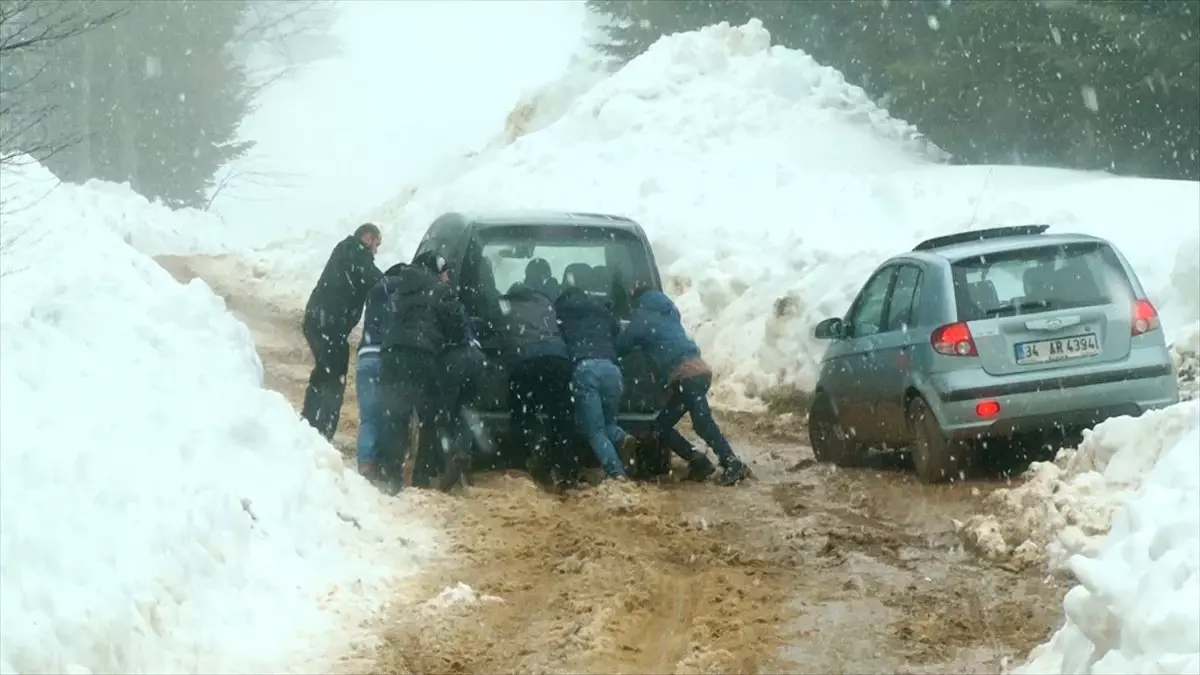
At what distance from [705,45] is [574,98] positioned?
4376 millimetres

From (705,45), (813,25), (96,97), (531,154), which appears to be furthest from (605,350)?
(96,97)

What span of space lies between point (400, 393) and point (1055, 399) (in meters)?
4.11

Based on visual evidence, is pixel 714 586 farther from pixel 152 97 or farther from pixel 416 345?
pixel 152 97

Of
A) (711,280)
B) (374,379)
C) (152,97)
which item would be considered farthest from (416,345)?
(152,97)

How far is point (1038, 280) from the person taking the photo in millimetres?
9133

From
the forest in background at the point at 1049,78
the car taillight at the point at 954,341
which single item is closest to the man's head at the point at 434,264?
the car taillight at the point at 954,341

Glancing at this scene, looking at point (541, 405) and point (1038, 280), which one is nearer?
point (1038, 280)

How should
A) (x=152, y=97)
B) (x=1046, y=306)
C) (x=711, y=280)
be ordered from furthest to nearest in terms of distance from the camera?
(x=152, y=97)
(x=711, y=280)
(x=1046, y=306)

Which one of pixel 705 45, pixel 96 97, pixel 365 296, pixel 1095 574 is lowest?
pixel 96 97

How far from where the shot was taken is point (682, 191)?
21.2 metres

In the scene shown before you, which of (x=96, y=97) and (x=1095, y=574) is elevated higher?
(x=1095, y=574)

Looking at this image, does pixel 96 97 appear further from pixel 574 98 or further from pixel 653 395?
pixel 653 395

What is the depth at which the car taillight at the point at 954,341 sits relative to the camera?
8.99m

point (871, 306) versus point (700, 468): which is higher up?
point (871, 306)
